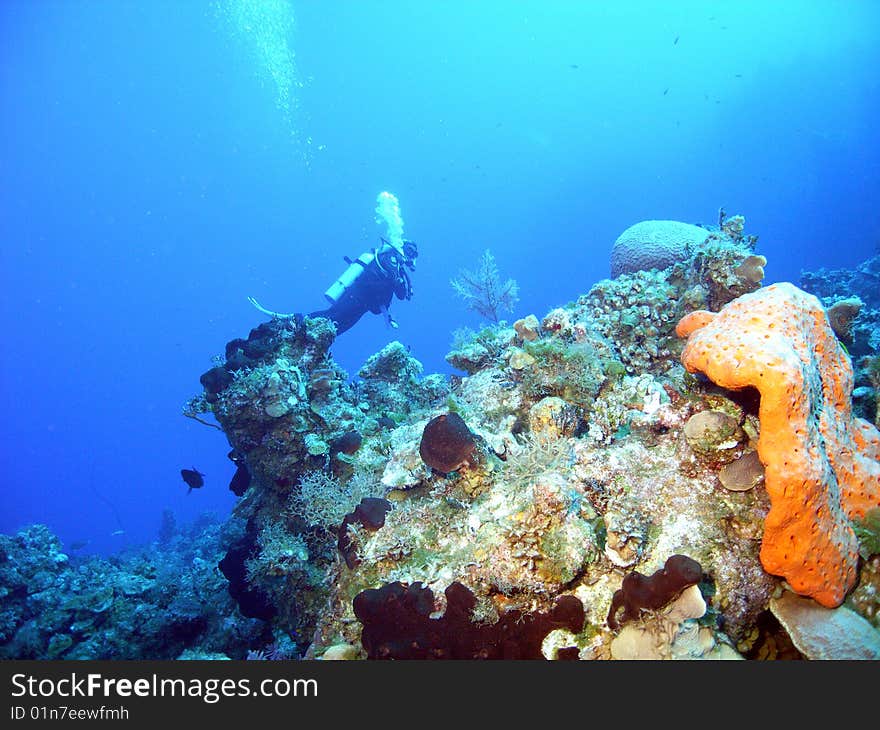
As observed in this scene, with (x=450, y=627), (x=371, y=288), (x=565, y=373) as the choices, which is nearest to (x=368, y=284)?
(x=371, y=288)

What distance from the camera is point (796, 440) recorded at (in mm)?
3084

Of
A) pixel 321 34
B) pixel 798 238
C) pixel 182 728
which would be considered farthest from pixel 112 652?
pixel 321 34

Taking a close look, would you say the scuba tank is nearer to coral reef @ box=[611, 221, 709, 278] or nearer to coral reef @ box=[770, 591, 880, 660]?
coral reef @ box=[611, 221, 709, 278]

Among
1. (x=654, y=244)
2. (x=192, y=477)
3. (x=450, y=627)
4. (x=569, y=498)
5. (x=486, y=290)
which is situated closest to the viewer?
(x=450, y=627)

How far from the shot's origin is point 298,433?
21.0ft

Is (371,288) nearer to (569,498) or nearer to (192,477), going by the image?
(192,477)

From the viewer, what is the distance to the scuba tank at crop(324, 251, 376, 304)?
13242 millimetres

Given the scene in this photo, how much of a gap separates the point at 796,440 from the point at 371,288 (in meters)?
11.8

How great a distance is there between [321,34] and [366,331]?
82.5m

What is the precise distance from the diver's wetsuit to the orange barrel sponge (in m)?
10.6

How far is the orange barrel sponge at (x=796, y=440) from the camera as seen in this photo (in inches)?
120

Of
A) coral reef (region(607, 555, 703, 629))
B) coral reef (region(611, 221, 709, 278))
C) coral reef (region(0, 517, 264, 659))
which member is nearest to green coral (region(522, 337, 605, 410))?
coral reef (region(607, 555, 703, 629))

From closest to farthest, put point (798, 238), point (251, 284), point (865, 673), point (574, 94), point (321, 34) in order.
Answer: point (865, 673)
point (798, 238)
point (321, 34)
point (574, 94)
point (251, 284)

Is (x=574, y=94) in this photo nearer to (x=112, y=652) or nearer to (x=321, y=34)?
(x=321, y=34)
